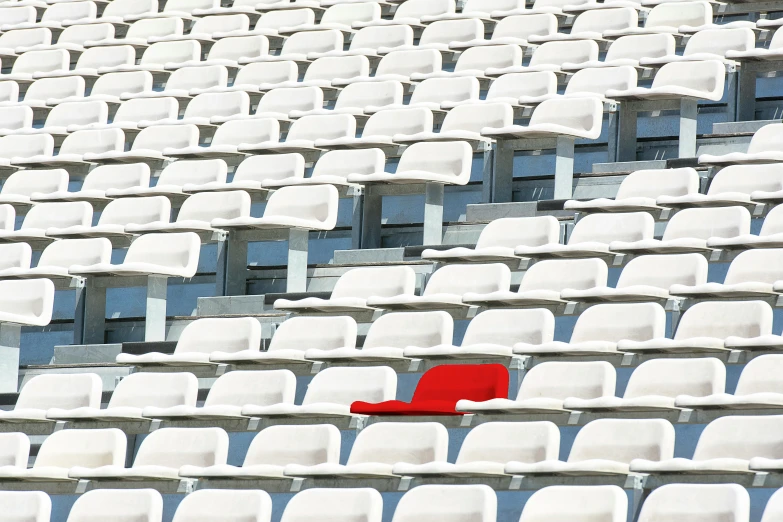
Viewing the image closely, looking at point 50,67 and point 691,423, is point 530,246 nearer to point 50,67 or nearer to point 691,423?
point 691,423

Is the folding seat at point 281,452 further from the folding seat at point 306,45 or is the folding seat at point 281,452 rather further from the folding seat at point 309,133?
the folding seat at point 306,45

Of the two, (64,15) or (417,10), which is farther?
(64,15)

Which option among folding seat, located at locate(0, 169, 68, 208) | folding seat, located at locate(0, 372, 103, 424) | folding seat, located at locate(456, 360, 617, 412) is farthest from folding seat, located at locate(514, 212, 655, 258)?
folding seat, located at locate(0, 169, 68, 208)

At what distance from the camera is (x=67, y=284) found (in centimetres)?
542

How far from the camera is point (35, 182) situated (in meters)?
6.49

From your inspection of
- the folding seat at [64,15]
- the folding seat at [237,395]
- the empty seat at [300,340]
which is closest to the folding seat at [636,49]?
the empty seat at [300,340]

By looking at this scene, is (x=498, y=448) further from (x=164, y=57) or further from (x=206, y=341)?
(x=164, y=57)

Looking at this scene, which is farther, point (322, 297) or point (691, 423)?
point (322, 297)

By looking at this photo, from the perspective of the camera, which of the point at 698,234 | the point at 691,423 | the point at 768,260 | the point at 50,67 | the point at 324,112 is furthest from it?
the point at 50,67

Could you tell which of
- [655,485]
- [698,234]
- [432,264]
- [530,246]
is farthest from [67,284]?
[655,485]

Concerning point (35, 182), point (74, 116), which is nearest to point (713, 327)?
point (35, 182)

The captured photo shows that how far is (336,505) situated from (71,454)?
128cm

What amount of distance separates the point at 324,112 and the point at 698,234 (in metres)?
2.28

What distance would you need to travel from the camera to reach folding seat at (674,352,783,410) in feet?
11.7
